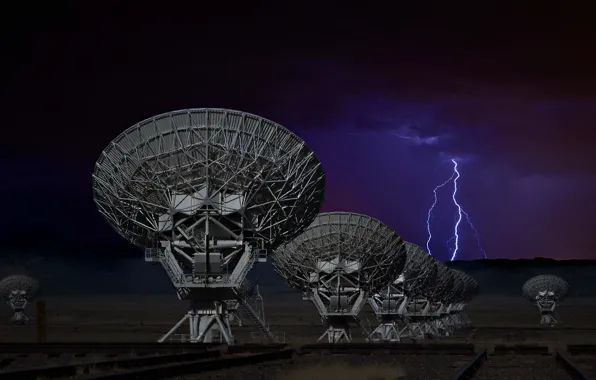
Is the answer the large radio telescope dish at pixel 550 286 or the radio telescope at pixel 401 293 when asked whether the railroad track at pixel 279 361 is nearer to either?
the radio telescope at pixel 401 293

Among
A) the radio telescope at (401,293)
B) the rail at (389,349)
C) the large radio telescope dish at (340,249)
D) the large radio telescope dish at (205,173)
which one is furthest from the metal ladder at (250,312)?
the radio telescope at (401,293)

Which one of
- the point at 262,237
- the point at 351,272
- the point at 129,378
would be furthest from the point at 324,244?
the point at 129,378

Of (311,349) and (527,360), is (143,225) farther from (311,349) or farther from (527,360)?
(527,360)

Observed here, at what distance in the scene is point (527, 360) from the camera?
109ft

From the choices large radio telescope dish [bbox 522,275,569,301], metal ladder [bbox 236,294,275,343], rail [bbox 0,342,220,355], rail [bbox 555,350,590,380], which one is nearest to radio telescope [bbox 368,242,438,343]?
metal ladder [bbox 236,294,275,343]

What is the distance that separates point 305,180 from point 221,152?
14.9ft

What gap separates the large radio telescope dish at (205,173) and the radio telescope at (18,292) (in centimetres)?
7580

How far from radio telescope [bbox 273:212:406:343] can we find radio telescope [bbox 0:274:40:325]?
203 ft

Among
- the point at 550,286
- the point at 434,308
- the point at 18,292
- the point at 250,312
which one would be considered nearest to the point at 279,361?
the point at 250,312

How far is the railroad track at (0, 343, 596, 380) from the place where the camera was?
71.7ft

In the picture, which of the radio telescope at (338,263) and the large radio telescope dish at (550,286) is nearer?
the radio telescope at (338,263)

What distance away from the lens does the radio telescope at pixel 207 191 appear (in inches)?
1631

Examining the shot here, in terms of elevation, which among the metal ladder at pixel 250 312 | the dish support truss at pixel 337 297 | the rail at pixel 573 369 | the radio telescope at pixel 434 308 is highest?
the radio telescope at pixel 434 308

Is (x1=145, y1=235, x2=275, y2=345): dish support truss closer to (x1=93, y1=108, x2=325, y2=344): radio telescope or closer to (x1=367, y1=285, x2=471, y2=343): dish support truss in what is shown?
(x1=93, y1=108, x2=325, y2=344): radio telescope
